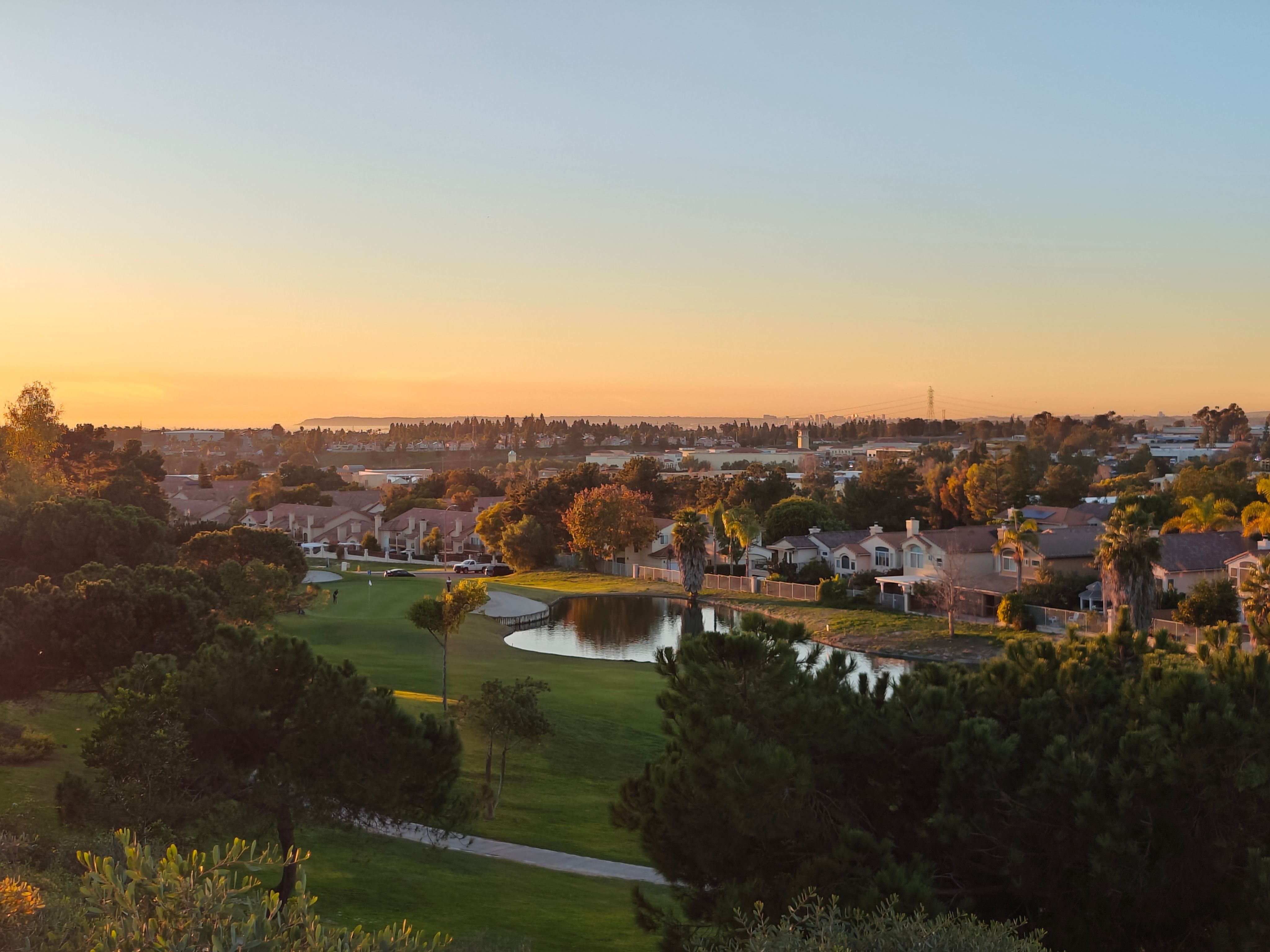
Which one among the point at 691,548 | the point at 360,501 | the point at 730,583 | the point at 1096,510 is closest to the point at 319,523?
the point at 360,501

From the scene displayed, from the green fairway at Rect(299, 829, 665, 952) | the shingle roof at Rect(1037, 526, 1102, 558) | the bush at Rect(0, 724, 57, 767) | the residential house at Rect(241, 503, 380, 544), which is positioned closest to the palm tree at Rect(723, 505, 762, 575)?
the shingle roof at Rect(1037, 526, 1102, 558)

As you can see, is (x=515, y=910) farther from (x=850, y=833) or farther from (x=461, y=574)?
(x=461, y=574)

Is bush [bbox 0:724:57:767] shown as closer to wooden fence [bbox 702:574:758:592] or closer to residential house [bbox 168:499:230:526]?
wooden fence [bbox 702:574:758:592]

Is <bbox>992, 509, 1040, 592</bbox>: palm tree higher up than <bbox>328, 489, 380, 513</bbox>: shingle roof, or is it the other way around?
<bbox>992, 509, 1040, 592</bbox>: palm tree

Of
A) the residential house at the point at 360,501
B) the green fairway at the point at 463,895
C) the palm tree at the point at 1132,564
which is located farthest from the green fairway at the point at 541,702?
the residential house at the point at 360,501

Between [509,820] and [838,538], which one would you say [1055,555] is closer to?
[838,538]

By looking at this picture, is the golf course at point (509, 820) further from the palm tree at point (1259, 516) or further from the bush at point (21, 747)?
the palm tree at point (1259, 516)
